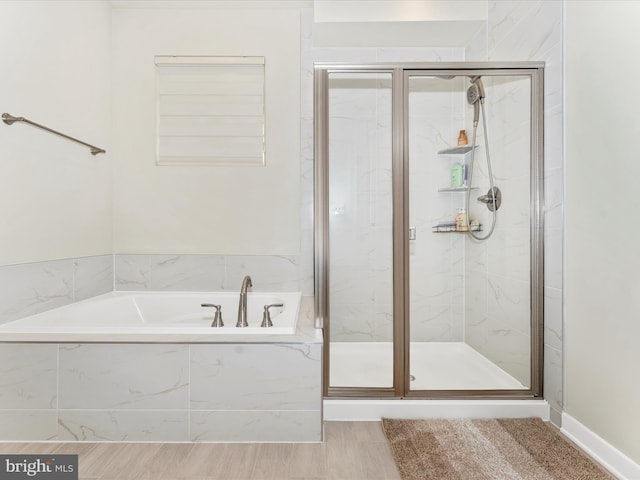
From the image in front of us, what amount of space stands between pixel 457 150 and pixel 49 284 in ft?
7.86

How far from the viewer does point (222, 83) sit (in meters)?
2.99

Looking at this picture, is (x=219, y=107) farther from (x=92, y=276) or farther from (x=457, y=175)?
(x=457, y=175)

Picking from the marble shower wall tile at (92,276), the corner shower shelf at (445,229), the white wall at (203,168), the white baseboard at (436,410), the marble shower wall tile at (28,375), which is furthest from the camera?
the white wall at (203,168)

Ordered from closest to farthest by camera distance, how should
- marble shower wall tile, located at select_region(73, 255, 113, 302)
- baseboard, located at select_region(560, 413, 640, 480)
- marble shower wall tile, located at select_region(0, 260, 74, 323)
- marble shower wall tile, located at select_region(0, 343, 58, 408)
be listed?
baseboard, located at select_region(560, 413, 640, 480)
marble shower wall tile, located at select_region(0, 343, 58, 408)
marble shower wall tile, located at select_region(0, 260, 74, 323)
marble shower wall tile, located at select_region(73, 255, 113, 302)

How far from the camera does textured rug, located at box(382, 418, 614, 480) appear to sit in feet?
5.44

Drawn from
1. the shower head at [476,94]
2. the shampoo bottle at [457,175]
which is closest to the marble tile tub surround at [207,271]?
the shampoo bottle at [457,175]

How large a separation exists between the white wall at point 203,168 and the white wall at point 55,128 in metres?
0.14

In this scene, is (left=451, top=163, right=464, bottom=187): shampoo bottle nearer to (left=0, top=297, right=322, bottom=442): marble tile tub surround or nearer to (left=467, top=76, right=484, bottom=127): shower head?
(left=467, top=76, right=484, bottom=127): shower head

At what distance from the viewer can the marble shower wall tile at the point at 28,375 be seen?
5.98 feet

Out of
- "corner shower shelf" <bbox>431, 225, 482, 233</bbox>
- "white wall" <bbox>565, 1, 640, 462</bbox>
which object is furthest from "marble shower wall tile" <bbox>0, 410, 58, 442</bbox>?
"white wall" <bbox>565, 1, 640, 462</bbox>

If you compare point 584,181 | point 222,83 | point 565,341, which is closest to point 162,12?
point 222,83

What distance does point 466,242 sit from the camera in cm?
231

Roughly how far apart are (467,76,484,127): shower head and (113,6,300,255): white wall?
4.03 feet

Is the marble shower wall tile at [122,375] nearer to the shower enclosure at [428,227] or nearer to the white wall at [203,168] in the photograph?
the shower enclosure at [428,227]
